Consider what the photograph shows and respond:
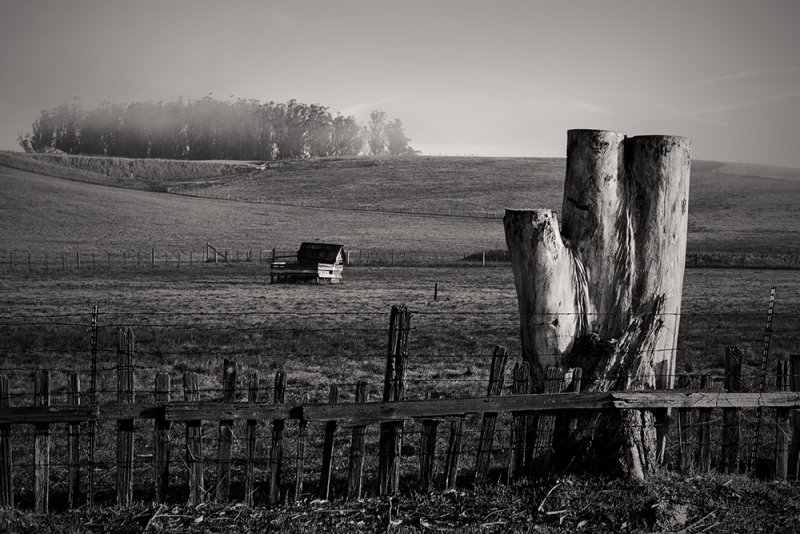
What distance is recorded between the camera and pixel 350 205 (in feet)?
247

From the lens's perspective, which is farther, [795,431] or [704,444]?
[795,431]

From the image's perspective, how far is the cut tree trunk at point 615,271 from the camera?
20.0 ft

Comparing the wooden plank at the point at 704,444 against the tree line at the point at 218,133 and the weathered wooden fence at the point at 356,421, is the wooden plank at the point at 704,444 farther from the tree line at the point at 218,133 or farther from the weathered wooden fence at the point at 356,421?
the tree line at the point at 218,133

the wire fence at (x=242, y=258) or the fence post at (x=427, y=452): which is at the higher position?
the fence post at (x=427, y=452)

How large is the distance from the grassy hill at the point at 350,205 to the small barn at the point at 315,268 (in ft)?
50.4

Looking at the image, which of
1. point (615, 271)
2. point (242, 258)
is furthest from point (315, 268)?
point (615, 271)

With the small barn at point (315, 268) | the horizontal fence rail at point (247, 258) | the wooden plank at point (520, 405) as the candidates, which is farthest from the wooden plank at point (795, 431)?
the horizontal fence rail at point (247, 258)

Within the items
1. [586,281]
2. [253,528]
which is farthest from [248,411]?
[586,281]

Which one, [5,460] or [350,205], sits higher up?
[350,205]

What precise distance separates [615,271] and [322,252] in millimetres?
31170

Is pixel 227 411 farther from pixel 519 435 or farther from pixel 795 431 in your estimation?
pixel 795 431

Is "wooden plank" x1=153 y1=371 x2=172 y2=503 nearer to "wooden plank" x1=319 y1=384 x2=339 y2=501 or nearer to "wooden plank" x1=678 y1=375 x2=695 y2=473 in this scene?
"wooden plank" x1=319 y1=384 x2=339 y2=501

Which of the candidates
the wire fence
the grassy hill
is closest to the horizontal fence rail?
the wire fence

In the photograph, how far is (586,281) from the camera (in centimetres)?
627
